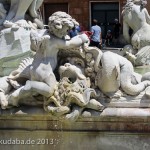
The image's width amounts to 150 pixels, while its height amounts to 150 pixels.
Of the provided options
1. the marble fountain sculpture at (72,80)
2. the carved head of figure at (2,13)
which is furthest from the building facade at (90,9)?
the marble fountain sculpture at (72,80)

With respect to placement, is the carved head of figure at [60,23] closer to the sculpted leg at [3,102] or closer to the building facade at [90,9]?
the sculpted leg at [3,102]

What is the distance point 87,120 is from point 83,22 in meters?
20.5

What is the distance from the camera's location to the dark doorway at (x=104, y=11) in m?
26.7

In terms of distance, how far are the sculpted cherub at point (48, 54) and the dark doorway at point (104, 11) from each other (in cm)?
2120

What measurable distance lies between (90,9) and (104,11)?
65cm

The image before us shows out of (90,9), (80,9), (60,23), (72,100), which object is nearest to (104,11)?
(90,9)

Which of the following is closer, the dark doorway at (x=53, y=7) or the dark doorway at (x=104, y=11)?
the dark doorway at (x=53, y=7)

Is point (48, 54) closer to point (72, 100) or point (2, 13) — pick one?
point (72, 100)

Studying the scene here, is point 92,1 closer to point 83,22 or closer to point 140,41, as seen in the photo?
point 83,22

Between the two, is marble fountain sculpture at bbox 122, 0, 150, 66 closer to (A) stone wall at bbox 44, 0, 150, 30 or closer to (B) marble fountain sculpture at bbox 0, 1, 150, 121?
(B) marble fountain sculpture at bbox 0, 1, 150, 121

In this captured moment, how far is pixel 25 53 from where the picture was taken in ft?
26.9

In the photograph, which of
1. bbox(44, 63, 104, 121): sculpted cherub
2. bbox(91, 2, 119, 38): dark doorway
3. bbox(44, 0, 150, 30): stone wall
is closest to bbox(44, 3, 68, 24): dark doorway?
bbox(44, 0, 150, 30): stone wall

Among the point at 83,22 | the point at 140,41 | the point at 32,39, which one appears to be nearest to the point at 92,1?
the point at 83,22

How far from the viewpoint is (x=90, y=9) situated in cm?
2667
